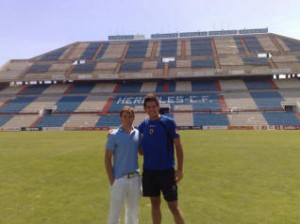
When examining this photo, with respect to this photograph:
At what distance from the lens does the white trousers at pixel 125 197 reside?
5.26 metres

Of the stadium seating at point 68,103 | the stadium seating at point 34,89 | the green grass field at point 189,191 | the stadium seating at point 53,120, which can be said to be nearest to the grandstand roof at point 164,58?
the stadium seating at point 34,89

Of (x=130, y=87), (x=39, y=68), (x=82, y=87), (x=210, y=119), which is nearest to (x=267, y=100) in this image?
(x=210, y=119)

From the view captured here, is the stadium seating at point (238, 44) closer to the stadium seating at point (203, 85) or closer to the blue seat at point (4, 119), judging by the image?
the stadium seating at point (203, 85)

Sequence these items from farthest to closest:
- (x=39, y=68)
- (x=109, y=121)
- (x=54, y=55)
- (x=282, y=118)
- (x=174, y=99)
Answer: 1. (x=54, y=55)
2. (x=39, y=68)
3. (x=174, y=99)
4. (x=109, y=121)
5. (x=282, y=118)

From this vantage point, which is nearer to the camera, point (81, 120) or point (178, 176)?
point (178, 176)

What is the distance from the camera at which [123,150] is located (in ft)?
17.5

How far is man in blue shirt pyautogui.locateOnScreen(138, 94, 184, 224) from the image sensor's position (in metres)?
5.45

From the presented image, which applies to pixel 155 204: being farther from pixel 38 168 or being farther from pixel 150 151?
pixel 38 168

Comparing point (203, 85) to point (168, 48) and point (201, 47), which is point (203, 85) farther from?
point (168, 48)

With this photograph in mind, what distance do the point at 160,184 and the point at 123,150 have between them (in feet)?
2.96

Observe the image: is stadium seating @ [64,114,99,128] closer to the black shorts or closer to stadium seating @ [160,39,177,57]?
stadium seating @ [160,39,177,57]

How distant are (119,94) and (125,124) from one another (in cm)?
5320

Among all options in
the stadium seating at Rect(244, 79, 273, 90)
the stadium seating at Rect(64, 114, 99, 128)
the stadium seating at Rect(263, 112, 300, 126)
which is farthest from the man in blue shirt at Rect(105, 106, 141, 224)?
the stadium seating at Rect(244, 79, 273, 90)

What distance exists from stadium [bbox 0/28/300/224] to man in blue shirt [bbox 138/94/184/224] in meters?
1.72
